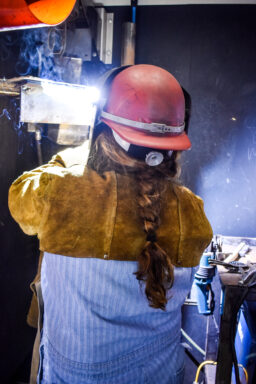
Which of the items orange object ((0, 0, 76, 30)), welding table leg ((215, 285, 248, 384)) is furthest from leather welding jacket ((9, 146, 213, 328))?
welding table leg ((215, 285, 248, 384))

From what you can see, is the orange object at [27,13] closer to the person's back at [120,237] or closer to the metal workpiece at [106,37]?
the person's back at [120,237]

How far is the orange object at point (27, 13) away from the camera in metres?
1.24

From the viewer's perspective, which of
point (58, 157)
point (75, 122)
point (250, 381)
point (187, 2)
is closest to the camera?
point (58, 157)

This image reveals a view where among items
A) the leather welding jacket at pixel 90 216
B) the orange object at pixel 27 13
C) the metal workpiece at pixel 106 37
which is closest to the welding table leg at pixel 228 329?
the leather welding jacket at pixel 90 216

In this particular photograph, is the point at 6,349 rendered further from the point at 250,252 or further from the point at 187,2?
the point at 187,2

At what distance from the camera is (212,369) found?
278 cm

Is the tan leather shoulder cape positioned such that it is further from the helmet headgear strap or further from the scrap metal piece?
the scrap metal piece

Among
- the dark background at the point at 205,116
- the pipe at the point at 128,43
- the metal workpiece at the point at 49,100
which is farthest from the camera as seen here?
the pipe at the point at 128,43

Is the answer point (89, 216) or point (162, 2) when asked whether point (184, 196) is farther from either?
point (162, 2)

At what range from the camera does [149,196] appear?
1.26m

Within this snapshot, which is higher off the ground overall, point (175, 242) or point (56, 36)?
point (56, 36)

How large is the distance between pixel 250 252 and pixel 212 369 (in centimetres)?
107

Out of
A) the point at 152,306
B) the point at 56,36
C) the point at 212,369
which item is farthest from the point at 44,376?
the point at 56,36

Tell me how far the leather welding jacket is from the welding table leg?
73 centimetres
